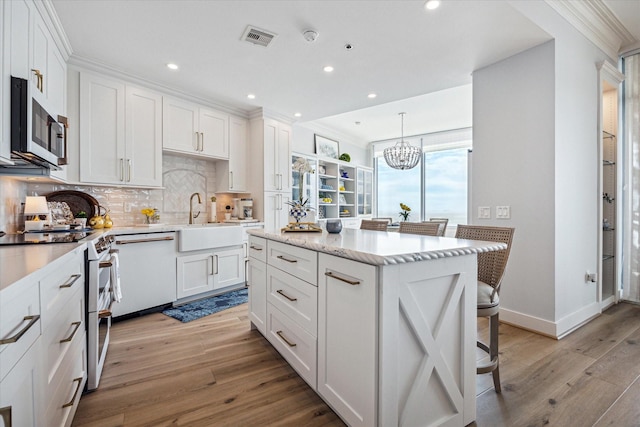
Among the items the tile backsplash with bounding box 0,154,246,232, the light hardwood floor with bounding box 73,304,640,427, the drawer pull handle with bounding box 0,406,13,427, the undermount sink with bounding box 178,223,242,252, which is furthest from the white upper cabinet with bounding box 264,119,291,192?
the drawer pull handle with bounding box 0,406,13,427

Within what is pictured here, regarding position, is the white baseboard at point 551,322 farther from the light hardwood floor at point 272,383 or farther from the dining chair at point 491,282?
the dining chair at point 491,282

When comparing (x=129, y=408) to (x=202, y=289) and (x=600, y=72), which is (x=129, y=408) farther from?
(x=600, y=72)

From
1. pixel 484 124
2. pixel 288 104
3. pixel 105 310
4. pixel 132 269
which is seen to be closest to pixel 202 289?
pixel 132 269

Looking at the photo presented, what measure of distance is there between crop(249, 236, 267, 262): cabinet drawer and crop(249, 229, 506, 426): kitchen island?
0.68 metres

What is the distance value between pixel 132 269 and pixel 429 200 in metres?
5.86

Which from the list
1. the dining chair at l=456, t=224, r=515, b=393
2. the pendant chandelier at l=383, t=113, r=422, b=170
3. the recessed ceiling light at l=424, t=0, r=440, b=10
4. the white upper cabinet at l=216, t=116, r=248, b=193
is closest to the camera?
the dining chair at l=456, t=224, r=515, b=393

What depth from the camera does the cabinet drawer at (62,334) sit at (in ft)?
3.77

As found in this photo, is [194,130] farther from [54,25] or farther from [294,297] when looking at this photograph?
[294,297]

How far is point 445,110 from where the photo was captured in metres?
5.29

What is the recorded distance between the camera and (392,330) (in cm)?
125

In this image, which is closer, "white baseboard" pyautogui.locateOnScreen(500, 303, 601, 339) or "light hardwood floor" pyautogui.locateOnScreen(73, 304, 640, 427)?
"light hardwood floor" pyautogui.locateOnScreen(73, 304, 640, 427)

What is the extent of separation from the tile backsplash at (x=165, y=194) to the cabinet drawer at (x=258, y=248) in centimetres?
185

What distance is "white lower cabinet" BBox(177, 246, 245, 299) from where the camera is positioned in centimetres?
342

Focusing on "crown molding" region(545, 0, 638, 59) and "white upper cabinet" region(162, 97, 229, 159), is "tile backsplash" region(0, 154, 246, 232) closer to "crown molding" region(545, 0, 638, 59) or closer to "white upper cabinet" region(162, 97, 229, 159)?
"white upper cabinet" region(162, 97, 229, 159)
